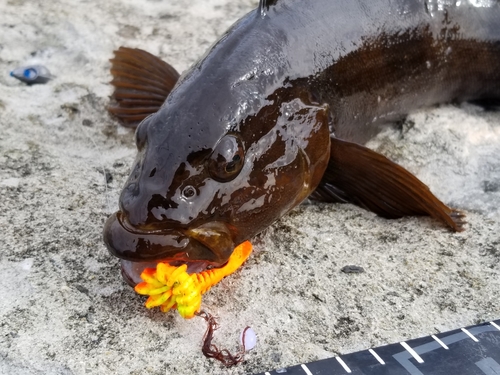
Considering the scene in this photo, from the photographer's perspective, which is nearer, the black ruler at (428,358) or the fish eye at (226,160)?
the black ruler at (428,358)

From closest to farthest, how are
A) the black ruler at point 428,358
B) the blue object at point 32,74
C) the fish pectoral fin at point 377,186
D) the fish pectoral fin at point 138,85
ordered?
the black ruler at point 428,358 → the fish pectoral fin at point 377,186 → the fish pectoral fin at point 138,85 → the blue object at point 32,74

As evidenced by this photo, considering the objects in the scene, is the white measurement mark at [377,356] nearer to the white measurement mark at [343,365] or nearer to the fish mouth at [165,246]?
the white measurement mark at [343,365]

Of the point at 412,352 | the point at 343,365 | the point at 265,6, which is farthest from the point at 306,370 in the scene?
the point at 265,6

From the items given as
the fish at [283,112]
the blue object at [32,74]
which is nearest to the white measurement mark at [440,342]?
the fish at [283,112]

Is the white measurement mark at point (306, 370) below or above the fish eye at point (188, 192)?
below

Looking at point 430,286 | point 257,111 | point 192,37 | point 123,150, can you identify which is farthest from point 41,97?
point 430,286

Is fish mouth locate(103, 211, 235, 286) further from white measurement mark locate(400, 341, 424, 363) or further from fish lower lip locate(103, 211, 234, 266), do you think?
white measurement mark locate(400, 341, 424, 363)

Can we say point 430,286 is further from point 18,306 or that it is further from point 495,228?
point 18,306

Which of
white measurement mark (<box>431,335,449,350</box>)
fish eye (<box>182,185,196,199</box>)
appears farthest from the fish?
white measurement mark (<box>431,335,449,350</box>)
